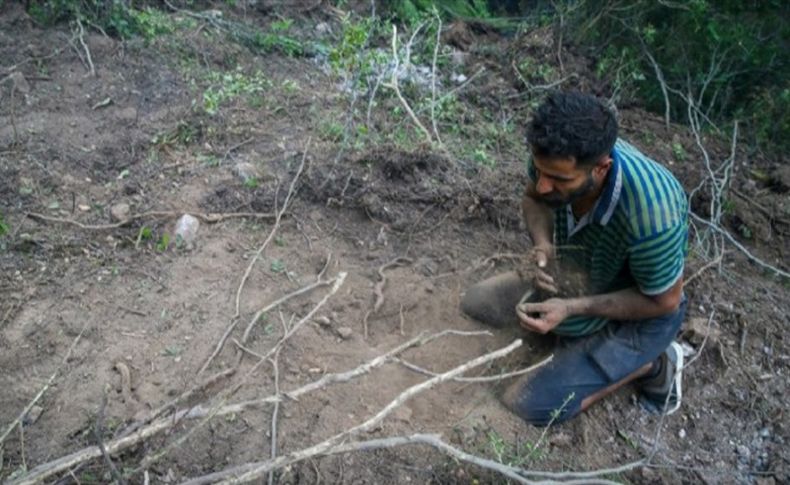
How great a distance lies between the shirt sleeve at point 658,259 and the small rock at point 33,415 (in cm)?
221

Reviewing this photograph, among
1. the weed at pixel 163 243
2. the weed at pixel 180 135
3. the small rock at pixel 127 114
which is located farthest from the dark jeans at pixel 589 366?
the small rock at pixel 127 114

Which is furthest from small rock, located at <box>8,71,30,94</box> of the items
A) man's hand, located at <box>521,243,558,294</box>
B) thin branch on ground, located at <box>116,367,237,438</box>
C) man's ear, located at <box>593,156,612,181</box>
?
man's ear, located at <box>593,156,612,181</box>

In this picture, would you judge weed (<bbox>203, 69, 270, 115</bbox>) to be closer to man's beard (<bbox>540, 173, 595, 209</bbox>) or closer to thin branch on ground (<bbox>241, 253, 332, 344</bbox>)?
thin branch on ground (<bbox>241, 253, 332, 344</bbox>)

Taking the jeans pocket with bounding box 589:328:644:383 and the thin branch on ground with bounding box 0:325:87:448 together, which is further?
the jeans pocket with bounding box 589:328:644:383

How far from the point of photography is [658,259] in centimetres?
251

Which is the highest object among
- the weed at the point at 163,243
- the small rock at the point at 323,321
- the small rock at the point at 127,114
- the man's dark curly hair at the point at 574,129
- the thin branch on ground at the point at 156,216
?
the man's dark curly hair at the point at 574,129

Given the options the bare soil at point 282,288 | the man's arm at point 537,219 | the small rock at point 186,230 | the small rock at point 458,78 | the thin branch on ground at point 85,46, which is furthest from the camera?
the small rock at point 458,78

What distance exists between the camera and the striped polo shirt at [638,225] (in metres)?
2.48

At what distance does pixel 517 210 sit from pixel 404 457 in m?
1.79

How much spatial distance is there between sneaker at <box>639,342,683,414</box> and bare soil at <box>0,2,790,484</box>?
0.07m

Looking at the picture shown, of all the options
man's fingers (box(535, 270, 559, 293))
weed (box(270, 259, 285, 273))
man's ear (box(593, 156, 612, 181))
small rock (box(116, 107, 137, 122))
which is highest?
man's ear (box(593, 156, 612, 181))

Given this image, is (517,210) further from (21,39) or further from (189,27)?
(21,39)

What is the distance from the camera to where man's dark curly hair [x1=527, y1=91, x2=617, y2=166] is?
2367 millimetres

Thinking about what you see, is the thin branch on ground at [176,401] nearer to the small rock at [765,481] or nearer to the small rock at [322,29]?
the small rock at [765,481]
